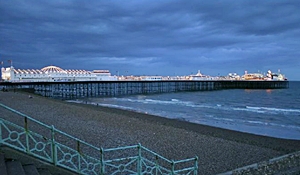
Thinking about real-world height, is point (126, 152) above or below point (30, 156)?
below

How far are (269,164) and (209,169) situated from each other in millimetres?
2162

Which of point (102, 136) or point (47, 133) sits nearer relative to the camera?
point (47, 133)

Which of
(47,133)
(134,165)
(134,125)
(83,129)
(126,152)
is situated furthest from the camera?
(134,125)

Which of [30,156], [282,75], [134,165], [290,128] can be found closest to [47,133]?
[134,165]

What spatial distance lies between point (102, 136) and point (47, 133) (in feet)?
7.37

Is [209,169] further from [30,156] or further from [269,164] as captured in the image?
[30,156]

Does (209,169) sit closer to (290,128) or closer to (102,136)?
(102,136)

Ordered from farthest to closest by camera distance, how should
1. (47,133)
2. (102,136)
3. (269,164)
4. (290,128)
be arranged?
(290,128)
(102,136)
(47,133)
(269,164)

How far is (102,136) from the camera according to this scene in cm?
1095

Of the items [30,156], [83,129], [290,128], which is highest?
[30,156]

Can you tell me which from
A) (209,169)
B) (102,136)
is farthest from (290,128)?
(102,136)

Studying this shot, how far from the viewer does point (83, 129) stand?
40.0 ft

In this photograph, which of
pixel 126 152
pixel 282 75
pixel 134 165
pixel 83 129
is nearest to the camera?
pixel 134 165

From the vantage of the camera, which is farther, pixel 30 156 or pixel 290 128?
pixel 290 128
